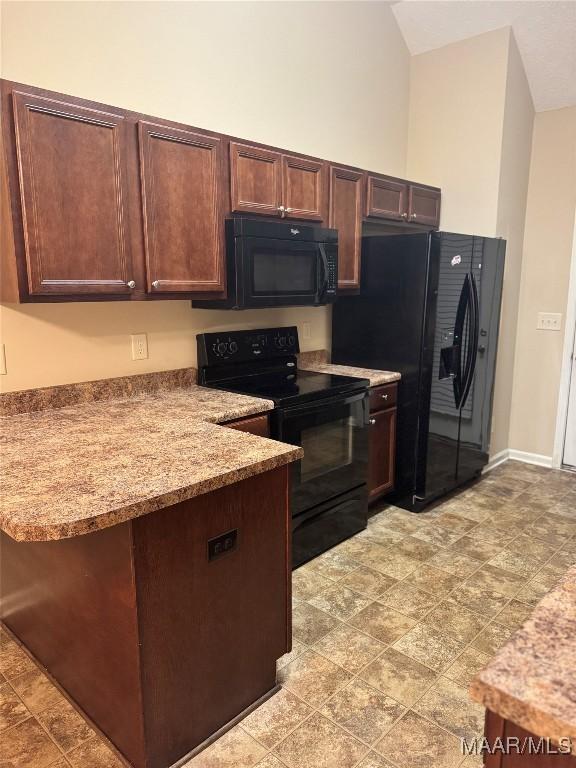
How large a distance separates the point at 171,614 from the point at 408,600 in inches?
52.0

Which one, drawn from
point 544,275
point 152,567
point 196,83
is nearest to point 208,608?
point 152,567

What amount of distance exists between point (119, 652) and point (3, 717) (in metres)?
0.68

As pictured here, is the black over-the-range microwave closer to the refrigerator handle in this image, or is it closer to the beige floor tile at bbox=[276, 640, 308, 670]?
the refrigerator handle

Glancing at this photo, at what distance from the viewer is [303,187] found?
276cm

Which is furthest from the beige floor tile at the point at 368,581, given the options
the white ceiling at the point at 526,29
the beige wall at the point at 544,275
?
the white ceiling at the point at 526,29

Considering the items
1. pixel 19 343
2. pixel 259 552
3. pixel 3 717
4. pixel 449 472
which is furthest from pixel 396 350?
pixel 3 717

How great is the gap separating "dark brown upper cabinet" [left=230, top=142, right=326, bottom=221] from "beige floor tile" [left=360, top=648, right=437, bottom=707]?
2.02 meters

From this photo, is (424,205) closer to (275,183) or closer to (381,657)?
(275,183)

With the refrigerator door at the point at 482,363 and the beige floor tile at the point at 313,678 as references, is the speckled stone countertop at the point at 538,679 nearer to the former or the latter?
the beige floor tile at the point at 313,678

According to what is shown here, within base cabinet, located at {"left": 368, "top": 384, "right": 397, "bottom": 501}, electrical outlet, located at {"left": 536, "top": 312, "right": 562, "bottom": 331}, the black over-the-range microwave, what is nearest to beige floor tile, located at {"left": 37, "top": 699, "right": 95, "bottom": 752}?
the black over-the-range microwave

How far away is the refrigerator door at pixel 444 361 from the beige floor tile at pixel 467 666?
1.30 meters

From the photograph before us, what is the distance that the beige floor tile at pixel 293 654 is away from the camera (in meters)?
2.01

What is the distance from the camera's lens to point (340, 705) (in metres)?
1.80

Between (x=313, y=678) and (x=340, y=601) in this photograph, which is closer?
(x=313, y=678)
